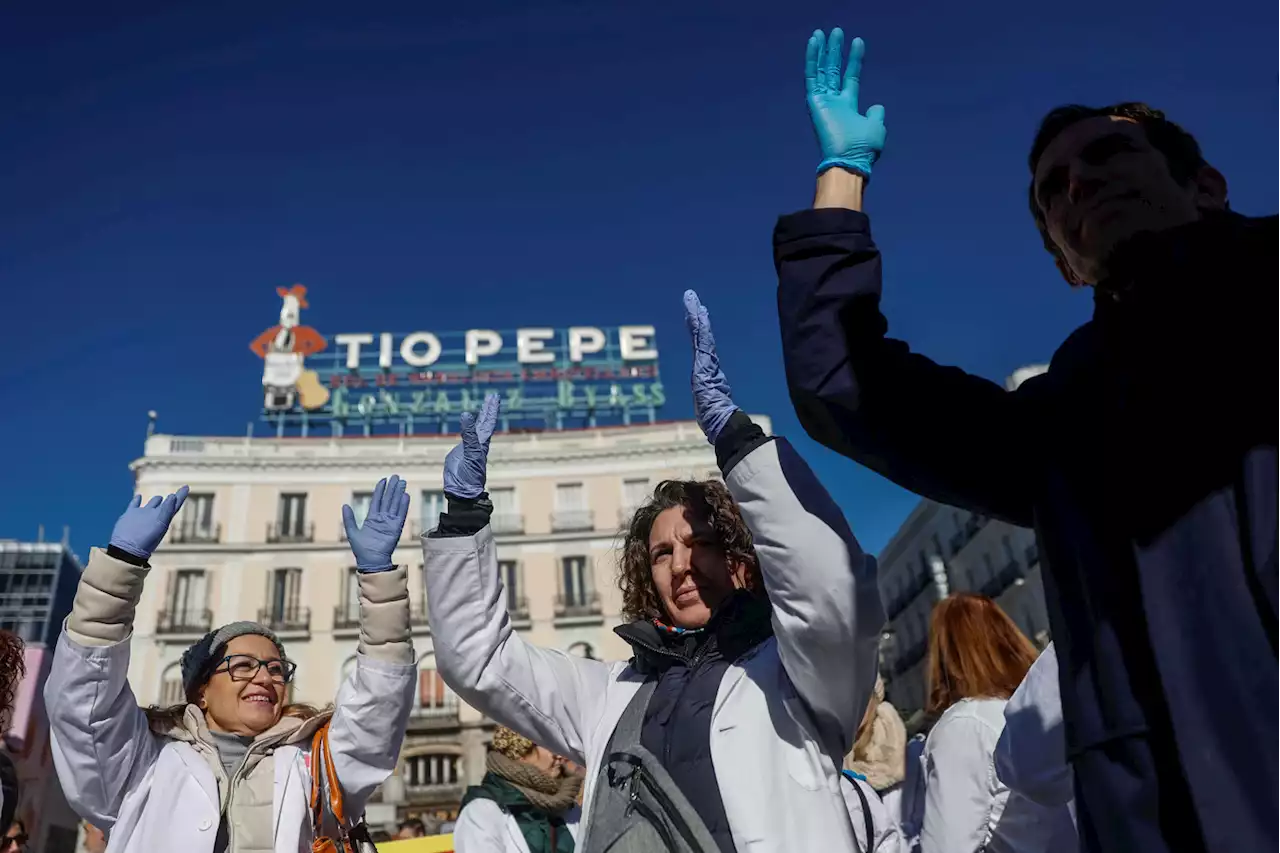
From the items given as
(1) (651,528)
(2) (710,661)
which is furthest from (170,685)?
(2) (710,661)

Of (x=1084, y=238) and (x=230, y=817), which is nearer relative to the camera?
(x=1084, y=238)

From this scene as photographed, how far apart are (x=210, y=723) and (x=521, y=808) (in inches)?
64.5

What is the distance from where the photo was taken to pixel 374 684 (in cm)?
313

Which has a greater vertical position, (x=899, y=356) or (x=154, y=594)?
(x=154, y=594)

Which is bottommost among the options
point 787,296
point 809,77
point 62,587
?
point 787,296

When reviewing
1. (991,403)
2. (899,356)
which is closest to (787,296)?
(899,356)

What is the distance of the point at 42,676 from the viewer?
20.2 feet

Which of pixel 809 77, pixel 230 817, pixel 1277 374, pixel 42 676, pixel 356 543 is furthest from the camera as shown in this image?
pixel 42 676

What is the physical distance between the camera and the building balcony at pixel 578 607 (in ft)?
104

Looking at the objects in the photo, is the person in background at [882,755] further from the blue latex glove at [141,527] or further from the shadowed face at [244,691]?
the blue latex glove at [141,527]

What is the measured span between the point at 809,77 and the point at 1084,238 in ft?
2.28

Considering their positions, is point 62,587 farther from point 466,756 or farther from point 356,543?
point 356,543

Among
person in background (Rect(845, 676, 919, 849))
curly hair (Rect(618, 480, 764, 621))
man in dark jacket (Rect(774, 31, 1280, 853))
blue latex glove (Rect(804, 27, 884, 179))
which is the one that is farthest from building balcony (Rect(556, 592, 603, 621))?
man in dark jacket (Rect(774, 31, 1280, 853))

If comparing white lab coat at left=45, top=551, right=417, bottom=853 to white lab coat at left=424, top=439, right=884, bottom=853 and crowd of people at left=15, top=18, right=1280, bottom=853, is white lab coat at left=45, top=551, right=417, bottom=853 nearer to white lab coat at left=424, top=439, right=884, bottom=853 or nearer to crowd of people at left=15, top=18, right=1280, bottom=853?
crowd of people at left=15, top=18, right=1280, bottom=853
